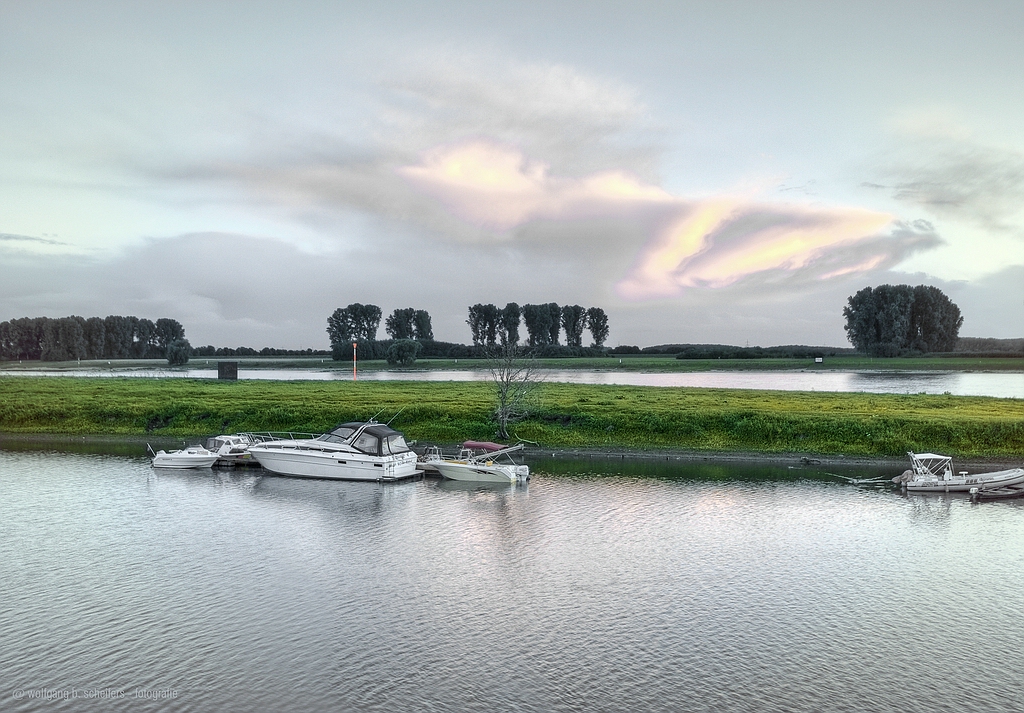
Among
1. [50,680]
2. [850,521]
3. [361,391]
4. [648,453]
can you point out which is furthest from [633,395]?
[50,680]

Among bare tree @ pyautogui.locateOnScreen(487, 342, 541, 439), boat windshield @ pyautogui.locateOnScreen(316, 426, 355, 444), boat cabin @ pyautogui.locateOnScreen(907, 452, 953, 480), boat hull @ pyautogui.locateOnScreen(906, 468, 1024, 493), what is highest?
bare tree @ pyautogui.locateOnScreen(487, 342, 541, 439)

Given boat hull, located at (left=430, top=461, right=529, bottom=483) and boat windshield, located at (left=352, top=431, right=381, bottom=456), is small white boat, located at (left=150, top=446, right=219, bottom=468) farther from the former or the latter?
boat hull, located at (left=430, top=461, right=529, bottom=483)

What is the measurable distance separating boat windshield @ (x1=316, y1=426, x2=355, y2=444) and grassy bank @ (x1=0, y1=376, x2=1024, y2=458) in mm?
12734

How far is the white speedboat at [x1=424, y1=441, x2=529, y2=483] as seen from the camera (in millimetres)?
46719

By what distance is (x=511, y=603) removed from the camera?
2369cm

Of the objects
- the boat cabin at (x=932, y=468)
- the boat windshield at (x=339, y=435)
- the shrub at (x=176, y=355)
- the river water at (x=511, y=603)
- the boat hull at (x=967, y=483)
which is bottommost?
the river water at (x=511, y=603)

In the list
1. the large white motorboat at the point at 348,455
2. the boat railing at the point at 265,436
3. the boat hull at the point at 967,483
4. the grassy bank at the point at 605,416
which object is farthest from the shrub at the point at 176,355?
the boat hull at the point at 967,483

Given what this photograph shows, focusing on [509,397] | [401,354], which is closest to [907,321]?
[401,354]

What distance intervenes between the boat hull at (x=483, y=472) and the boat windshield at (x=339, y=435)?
6827 millimetres

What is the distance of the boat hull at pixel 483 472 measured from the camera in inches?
1834

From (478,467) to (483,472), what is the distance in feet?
1.58

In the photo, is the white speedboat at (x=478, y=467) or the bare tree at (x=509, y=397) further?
the bare tree at (x=509, y=397)

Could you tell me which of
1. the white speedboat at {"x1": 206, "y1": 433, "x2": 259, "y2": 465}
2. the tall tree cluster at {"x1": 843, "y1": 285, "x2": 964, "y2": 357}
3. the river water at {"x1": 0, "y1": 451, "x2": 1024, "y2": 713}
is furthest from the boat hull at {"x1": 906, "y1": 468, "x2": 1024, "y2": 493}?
the tall tree cluster at {"x1": 843, "y1": 285, "x2": 964, "y2": 357}

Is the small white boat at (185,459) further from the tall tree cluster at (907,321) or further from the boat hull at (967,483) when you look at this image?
the tall tree cluster at (907,321)
